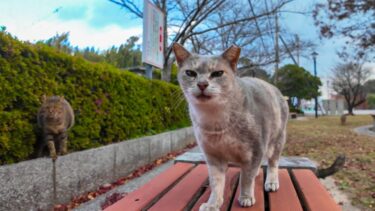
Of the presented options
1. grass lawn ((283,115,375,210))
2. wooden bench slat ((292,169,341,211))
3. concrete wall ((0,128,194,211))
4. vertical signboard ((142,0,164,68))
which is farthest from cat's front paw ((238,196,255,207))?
vertical signboard ((142,0,164,68))

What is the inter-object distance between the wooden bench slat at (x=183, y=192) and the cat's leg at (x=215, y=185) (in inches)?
5.8

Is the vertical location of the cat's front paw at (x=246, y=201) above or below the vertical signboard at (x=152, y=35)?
below

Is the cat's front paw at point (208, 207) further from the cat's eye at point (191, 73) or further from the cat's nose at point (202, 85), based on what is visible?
the cat's eye at point (191, 73)

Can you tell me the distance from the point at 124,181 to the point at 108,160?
480 mm

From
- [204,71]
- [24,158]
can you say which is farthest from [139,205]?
[24,158]

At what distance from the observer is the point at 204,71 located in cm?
209

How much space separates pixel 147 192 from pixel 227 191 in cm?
55

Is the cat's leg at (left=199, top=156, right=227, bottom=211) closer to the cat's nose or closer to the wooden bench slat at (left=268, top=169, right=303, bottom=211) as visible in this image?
the wooden bench slat at (left=268, top=169, right=303, bottom=211)

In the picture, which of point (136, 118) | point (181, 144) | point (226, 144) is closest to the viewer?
point (226, 144)

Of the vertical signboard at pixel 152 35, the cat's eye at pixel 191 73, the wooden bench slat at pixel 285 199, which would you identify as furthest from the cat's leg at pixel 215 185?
the vertical signboard at pixel 152 35

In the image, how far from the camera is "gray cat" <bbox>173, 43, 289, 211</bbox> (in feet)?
6.54

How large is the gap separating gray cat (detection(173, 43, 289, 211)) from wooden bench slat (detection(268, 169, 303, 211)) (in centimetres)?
14

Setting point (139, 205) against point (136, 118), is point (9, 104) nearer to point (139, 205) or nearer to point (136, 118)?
point (139, 205)

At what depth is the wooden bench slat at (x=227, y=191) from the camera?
2083 mm
